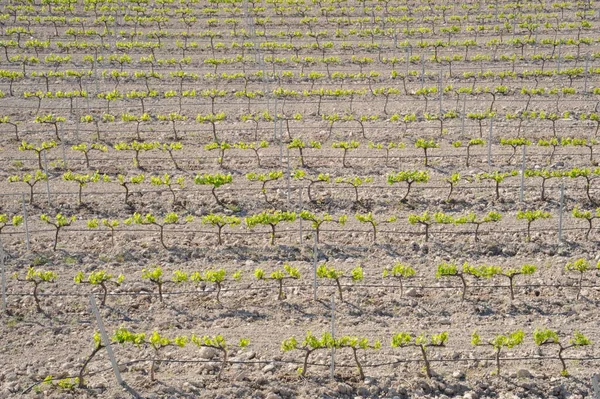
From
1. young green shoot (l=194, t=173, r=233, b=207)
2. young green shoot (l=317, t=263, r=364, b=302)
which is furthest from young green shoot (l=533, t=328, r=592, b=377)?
young green shoot (l=194, t=173, r=233, b=207)

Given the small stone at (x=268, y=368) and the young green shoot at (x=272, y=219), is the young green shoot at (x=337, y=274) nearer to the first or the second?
the young green shoot at (x=272, y=219)

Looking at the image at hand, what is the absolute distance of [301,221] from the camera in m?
15.3

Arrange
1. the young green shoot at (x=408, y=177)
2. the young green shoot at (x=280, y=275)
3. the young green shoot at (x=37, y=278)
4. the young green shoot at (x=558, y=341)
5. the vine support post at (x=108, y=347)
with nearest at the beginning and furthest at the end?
1. the vine support post at (x=108, y=347)
2. the young green shoot at (x=558, y=341)
3. the young green shoot at (x=37, y=278)
4. the young green shoot at (x=280, y=275)
5. the young green shoot at (x=408, y=177)

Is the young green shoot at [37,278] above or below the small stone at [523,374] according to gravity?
above

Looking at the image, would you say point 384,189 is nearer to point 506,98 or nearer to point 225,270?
point 225,270

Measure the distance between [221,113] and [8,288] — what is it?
362 inches

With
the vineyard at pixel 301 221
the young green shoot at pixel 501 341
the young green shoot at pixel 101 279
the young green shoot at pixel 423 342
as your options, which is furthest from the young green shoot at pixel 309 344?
the young green shoot at pixel 101 279

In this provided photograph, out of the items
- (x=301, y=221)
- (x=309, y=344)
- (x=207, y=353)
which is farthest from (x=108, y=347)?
(x=301, y=221)

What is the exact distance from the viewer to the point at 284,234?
51.6 ft

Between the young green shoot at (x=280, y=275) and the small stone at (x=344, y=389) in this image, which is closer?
the small stone at (x=344, y=389)

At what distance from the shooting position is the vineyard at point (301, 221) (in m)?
11.5

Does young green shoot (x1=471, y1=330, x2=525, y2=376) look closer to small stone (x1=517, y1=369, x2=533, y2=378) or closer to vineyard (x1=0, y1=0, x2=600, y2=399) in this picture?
vineyard (x1=0, y1=0, x2=600, y2=399)

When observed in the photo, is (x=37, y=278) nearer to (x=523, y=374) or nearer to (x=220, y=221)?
(x=220, y=221)

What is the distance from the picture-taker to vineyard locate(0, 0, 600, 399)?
454 inches
